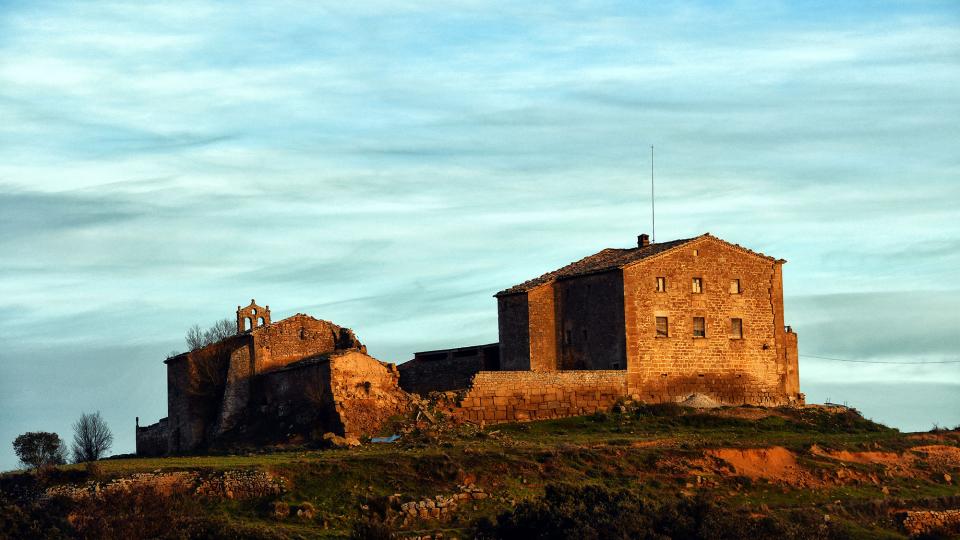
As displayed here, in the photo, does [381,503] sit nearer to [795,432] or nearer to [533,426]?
[533,426]

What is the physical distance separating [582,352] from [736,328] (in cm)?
561

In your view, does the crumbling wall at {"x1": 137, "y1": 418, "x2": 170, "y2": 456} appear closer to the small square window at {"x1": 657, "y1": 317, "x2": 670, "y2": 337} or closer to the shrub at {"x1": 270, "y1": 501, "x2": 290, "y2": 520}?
the small square window at {"x1": 657, "y1": 317, "x2": 670, "y2": 337}

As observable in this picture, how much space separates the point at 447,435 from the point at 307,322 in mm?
12175

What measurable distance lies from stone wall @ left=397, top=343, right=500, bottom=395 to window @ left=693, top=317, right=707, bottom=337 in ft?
24.8

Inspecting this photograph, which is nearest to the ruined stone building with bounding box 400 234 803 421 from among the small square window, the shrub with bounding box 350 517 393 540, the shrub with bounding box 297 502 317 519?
the small square window

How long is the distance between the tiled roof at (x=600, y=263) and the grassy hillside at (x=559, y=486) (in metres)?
6.55

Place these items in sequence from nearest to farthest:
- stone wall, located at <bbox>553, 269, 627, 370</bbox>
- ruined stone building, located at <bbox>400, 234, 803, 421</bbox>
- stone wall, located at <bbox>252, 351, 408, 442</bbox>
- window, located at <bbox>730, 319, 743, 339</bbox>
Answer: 1. stone wall, located at <bbox>252, 351, 408, 442</bbox>
2. ruined stone building, located at <bbox>400, 234, 803, 421</bbox>
3. stone wall, located at <bbox>553, 269, 627, 370</bbox>
4. window, located at <bbox>730, 319, 743, 339</bbox>

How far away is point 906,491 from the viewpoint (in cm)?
4353

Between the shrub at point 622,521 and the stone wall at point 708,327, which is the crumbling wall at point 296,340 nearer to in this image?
the stone wall at point 708,327

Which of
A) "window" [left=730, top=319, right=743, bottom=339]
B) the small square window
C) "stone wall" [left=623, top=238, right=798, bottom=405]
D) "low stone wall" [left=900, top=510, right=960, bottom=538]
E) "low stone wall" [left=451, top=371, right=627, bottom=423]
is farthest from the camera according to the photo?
"window" [left=730, top=319, right=743, bottom=339]

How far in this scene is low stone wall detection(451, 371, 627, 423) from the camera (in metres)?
49.1

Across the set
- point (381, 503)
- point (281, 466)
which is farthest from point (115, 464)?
point (381, 503)

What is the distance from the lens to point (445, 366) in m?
57.3

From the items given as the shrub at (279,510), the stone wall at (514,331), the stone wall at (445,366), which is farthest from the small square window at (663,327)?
the shrub at (279,510)
